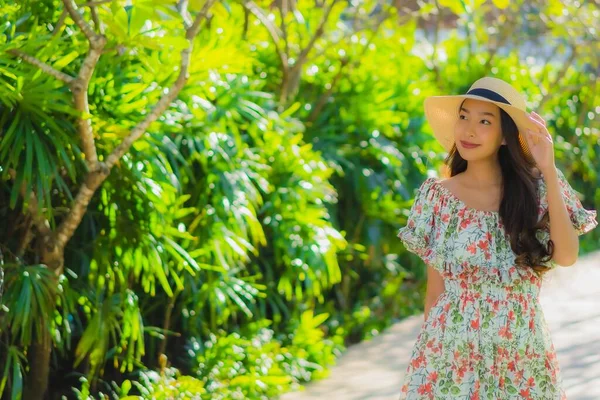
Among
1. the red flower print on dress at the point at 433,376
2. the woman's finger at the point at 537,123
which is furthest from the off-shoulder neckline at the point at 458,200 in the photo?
A: the red flower print on dress at the point at 433,376

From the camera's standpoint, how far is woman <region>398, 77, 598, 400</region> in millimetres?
3406

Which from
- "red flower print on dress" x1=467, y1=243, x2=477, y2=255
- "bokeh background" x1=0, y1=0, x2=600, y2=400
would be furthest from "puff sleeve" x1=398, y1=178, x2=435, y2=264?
"bokeh background" x1=0, y1=0, x2=600, y2=400

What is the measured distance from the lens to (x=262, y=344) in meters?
5.49

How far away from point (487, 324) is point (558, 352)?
298 centimetres

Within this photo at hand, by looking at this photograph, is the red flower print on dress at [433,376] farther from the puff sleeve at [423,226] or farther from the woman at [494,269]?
the puff sleeve at [423,226]

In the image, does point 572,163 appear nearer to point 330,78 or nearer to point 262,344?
point 330,78

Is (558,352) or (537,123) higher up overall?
(537,123)

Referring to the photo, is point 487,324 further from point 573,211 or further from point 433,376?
point 573,211

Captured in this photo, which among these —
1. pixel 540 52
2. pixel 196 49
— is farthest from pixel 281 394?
pixel 540 52

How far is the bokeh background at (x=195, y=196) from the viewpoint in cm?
409

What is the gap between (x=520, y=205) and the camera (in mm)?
3404

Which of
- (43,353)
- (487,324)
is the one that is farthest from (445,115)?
(43,353)

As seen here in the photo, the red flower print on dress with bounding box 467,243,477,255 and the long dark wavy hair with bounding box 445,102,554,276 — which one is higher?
the long dark wavy hair with bounding box 445,102,554,276

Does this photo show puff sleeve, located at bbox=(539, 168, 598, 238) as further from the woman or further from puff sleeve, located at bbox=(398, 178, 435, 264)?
puff sleeve, located at bbox=(398, 178, 435, 264)
